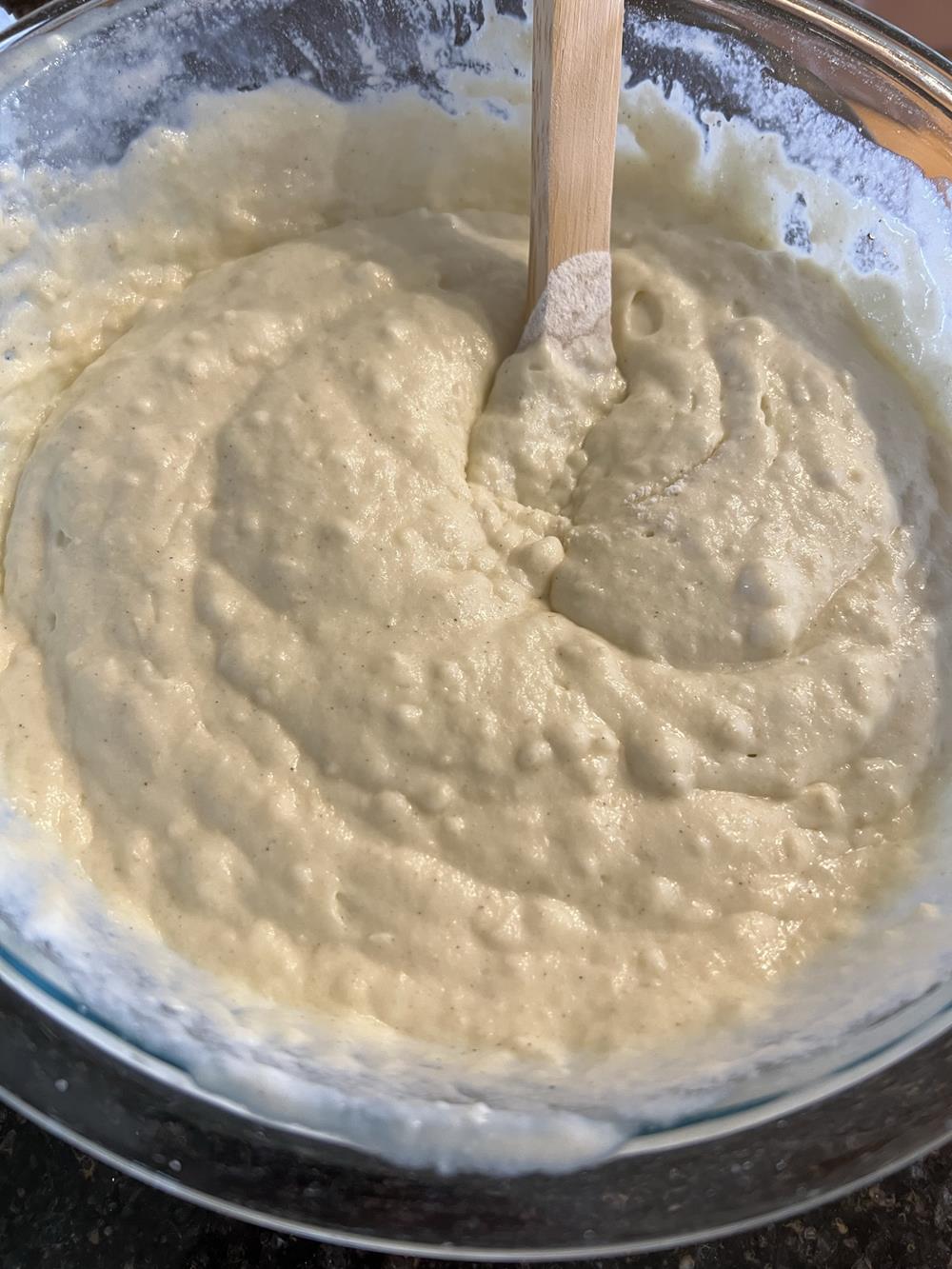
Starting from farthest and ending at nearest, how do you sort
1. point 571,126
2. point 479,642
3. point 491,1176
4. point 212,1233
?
point 571,126 < point 479,642 < point 212,1233 < point 491,1176

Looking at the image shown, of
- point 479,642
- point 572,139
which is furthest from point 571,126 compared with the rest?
point 479,642

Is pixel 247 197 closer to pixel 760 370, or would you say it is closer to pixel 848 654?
pixel 760 370

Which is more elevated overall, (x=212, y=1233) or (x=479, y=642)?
(x=479, y=642)

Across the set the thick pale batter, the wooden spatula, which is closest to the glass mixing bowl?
the thick pale batter

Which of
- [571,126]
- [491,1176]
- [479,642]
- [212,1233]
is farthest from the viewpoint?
[571,126]

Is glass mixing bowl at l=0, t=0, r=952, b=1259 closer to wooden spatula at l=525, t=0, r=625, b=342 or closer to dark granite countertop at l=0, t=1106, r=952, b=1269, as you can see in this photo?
dark granite countertop at l=0, t=1106, r=952, b=1269

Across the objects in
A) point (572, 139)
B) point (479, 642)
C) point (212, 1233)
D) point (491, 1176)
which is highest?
point (572, 139)

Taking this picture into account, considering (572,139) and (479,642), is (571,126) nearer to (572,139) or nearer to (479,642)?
(572,139)
